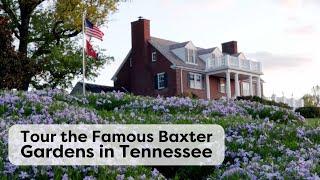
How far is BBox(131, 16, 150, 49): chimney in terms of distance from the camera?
59.6 m

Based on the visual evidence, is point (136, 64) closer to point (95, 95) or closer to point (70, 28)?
point (70, 28)

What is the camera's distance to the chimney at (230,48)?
69.9 metres

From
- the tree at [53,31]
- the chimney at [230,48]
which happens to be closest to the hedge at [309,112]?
the tree at [53,31]

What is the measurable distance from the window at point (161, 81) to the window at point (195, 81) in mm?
2592

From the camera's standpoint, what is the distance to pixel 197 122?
46.1 feet

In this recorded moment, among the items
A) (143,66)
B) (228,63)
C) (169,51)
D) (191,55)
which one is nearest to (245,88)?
(228,63)

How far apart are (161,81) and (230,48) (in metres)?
13.5

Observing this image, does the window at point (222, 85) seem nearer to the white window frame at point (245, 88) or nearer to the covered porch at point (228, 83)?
the covered porch at point (228, 83)

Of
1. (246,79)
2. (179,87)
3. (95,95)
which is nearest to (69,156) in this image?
(95,95)

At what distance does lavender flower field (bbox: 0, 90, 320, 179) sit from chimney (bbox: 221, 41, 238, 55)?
166ft

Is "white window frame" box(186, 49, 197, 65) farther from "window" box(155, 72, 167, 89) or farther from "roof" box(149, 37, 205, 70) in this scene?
"window" box(155, 72, 167, 89)

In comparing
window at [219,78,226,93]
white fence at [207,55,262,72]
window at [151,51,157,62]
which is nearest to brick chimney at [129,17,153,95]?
window at [151,51,157,62]

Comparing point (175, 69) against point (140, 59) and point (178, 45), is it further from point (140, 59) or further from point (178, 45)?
point (178, 45)

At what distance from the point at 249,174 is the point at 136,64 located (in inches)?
2068
